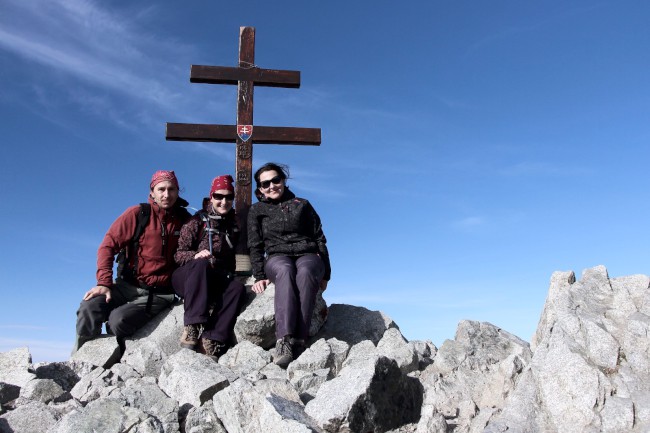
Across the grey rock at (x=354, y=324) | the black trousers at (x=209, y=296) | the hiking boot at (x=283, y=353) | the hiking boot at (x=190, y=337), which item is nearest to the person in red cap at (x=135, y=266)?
the black trousers at (x=209, y=296)

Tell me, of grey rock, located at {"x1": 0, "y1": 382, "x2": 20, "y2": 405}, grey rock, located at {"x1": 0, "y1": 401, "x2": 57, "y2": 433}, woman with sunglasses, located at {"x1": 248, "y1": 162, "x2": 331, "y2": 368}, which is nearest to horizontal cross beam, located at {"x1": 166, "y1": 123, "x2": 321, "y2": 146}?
woman with sunglasses, located at {"x1": 248, "y1": 162, "x2": 331, "y2": 368}

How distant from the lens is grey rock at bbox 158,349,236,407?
6020 millimetres

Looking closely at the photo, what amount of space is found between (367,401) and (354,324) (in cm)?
379

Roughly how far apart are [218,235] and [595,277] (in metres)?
4.86

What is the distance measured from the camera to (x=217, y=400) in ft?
18.3

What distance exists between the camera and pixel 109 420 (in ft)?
17.7

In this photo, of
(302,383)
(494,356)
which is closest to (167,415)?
(302,383)

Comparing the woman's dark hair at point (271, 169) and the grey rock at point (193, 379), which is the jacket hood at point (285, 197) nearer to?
the woman's dark hair at point (271, 169)

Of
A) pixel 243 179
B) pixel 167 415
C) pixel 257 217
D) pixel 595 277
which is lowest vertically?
pixel 167 415

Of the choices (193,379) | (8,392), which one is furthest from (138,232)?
(193,379)

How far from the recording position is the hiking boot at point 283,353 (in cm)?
727

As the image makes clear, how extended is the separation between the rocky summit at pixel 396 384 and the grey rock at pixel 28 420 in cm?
1

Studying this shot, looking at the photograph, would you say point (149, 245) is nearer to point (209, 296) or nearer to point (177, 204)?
point (177, 204)

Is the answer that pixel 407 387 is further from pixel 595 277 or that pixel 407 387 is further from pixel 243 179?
pixel 243 179
